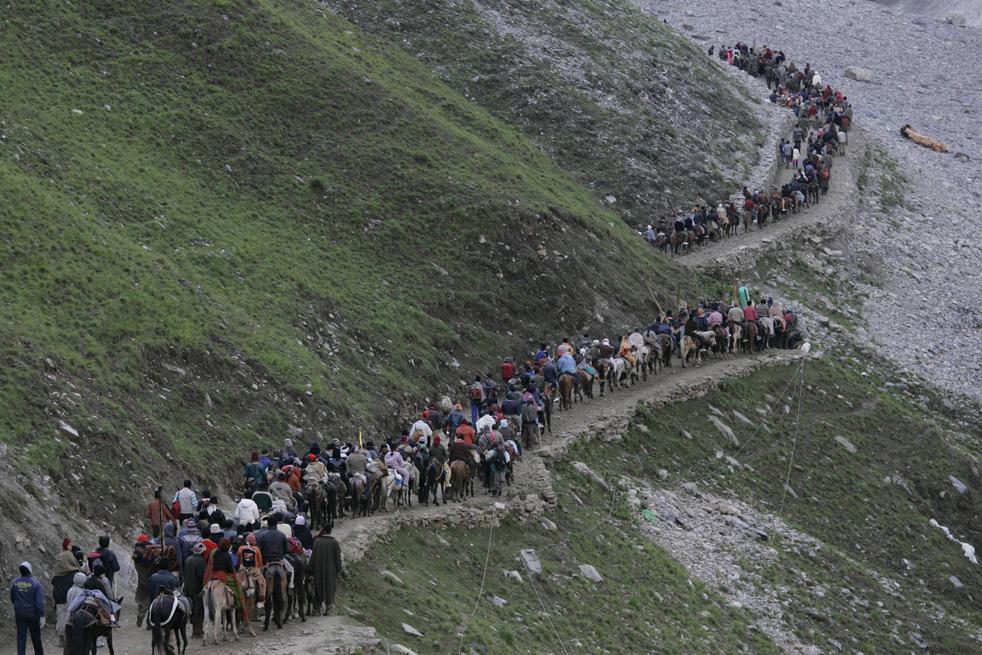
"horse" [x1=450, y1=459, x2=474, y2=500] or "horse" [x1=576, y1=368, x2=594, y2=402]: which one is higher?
"horse" [x1=450, y1=459, x2=474, y2=500]

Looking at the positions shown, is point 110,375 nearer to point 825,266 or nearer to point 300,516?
point 300,516

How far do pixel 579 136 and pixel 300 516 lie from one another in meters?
43.1

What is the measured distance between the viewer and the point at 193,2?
195ft

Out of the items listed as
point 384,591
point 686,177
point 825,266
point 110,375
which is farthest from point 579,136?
point 384,591

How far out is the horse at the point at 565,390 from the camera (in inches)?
1772

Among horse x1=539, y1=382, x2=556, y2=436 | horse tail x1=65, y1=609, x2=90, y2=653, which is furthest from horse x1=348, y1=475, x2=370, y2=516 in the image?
horse tail x1=65, y1=609, x2=90, y2=653

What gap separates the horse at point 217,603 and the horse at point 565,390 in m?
19.7

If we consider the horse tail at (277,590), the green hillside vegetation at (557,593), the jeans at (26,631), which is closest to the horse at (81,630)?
the jeans at (26,631)

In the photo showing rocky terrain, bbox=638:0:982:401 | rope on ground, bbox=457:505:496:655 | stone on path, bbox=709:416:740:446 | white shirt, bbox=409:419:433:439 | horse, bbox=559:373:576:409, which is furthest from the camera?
rocky terrain, bbox=638:0:982:401

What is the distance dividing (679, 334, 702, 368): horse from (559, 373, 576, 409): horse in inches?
234

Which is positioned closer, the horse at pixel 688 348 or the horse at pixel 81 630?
the horse at pixel 81 630

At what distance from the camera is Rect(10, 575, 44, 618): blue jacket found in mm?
25531

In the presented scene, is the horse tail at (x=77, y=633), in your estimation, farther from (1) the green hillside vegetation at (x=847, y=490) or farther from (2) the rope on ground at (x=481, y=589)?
(1) the green hillside vegetation at (x=847, y=490)

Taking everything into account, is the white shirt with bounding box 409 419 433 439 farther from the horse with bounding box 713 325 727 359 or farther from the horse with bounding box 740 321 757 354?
the horse with bounding box 740 321 757 354
